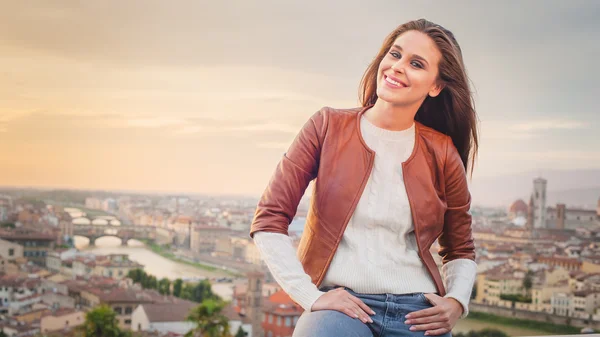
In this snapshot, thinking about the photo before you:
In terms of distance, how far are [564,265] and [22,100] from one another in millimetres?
7861

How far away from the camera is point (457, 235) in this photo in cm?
140

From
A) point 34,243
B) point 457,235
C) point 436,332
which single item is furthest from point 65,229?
point 436,332

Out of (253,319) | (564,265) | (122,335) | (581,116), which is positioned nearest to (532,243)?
(564,265)

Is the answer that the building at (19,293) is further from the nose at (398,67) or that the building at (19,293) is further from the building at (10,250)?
the nose at (398,67)

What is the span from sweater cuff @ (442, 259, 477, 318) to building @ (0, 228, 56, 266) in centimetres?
861

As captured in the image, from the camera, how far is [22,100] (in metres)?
8.27

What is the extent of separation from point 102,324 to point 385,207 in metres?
8.71

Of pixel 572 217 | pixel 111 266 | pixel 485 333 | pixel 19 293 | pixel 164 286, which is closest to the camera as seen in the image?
pixel 19 293

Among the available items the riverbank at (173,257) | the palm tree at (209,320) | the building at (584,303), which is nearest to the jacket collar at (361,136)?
the palm tree at (209,320)

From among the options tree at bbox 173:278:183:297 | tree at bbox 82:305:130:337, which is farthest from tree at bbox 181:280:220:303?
tree at bbox 82:305:130:337

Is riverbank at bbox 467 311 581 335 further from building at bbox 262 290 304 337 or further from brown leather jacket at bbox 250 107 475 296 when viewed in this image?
brown leather jacket at bbox 250 107 475 296

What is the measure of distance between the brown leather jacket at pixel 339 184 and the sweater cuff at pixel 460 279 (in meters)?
0.03

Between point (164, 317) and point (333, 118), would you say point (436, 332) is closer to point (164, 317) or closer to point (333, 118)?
point (333, 118)

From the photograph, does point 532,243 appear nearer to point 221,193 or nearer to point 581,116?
point 581,116
